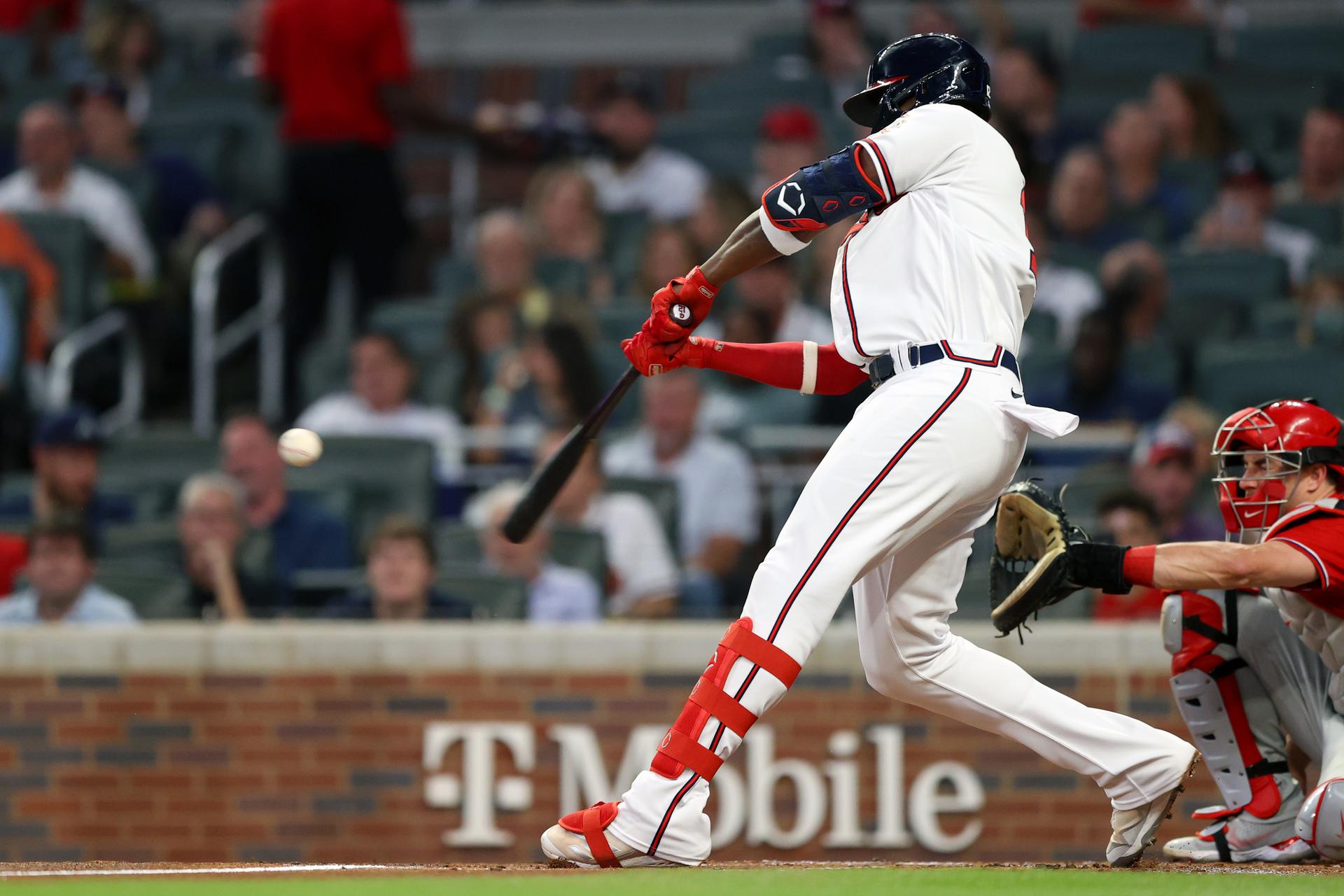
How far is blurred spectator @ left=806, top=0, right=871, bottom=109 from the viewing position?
1041cm

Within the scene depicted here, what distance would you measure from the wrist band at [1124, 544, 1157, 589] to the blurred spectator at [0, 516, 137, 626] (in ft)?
12.9

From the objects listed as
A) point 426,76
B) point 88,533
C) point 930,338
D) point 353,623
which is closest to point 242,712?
point 353,623

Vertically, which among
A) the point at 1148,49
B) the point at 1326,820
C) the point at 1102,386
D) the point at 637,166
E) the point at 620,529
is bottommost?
the point at 1326,820

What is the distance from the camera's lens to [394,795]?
21.1 feet

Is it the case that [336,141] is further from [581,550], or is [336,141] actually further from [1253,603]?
[1253,603]

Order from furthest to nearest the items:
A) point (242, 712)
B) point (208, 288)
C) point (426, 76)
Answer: point (426, 76), point (208, 288), point (242, 712)

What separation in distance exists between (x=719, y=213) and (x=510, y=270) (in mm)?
1003

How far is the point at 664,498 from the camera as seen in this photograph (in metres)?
7.39

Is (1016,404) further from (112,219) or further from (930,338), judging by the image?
(112,219)

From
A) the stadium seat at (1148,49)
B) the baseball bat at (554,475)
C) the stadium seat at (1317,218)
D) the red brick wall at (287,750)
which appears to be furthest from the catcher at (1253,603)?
the stadium seat at (1148,49)

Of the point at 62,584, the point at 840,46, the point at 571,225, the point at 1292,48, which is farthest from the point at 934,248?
the point at 1292,48

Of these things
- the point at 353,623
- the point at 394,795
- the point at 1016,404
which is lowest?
the point at 394,795

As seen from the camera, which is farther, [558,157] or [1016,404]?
[558,157]

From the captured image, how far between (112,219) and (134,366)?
806 mm
